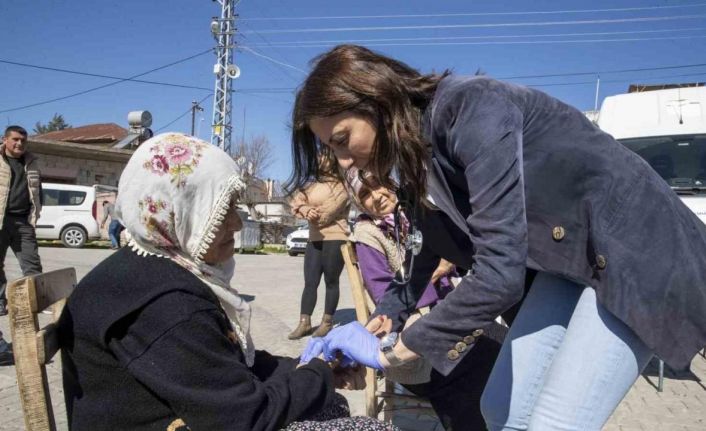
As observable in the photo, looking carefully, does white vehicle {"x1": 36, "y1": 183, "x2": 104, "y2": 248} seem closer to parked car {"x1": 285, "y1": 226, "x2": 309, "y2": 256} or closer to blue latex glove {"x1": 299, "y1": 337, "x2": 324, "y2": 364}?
parked car {"x1": 285, "y1": 226, "x2": 309, "y2": 256}

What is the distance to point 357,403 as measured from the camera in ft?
12.7

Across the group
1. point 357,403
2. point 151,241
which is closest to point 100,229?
point 357,403

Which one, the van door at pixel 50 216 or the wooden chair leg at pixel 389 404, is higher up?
the wooden chair leg at pixel 389 404

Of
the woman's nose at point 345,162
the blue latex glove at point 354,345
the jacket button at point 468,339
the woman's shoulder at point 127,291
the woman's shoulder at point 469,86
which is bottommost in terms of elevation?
the blue latex glove at point 354,345

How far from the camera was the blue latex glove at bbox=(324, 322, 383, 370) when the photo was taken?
169 cm

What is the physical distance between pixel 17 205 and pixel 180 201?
5.03 m

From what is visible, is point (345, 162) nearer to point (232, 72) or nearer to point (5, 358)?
point (5, 358)

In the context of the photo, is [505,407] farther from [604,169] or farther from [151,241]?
[151,241]

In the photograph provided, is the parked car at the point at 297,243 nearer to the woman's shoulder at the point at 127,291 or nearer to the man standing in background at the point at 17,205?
the man standing in background at the point at 17,205

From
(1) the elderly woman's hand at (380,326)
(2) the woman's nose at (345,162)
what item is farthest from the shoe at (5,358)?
(2) the woman's nose at (345,162)

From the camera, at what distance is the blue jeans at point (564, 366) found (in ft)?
4.80

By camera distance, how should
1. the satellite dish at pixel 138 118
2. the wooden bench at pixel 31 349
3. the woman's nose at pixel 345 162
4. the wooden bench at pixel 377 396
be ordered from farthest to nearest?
the satellite dish at pixel 138 118, the wooden bench at pixel 377 396, the woman's nose at pixel 345 162, the wooden bench at pixel 31 349

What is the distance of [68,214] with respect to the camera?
644 inches

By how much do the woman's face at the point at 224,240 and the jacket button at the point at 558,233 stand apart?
92cm
